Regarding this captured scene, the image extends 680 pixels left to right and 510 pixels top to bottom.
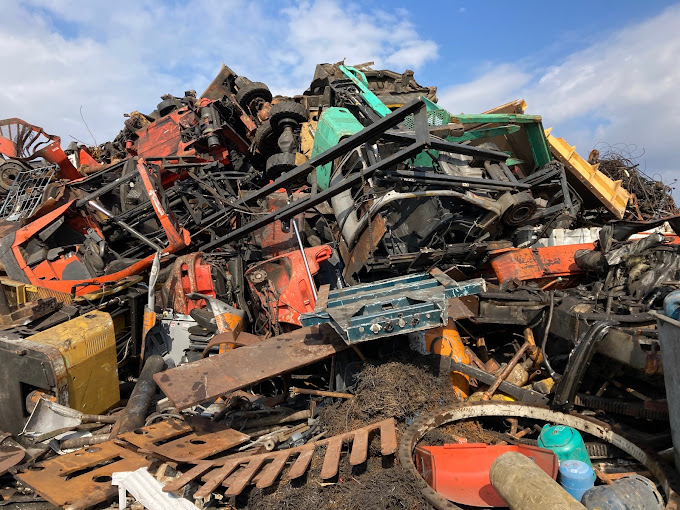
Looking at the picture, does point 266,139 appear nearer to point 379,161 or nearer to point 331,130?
point 331,130

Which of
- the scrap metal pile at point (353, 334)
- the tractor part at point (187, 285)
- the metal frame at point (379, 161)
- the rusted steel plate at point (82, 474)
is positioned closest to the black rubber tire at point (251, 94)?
the scrap metal pile at point (353, 334)

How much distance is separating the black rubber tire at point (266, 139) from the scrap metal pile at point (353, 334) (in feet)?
6.13

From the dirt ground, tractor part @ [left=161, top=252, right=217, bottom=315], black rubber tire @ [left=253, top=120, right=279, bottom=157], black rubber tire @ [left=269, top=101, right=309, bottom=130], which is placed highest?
black rubber tire @ [left=269, top=101, right=309, bottom=130]

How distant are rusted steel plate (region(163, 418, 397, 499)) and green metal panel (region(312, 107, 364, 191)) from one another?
3043 mm

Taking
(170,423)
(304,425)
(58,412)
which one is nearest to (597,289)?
(304,425)

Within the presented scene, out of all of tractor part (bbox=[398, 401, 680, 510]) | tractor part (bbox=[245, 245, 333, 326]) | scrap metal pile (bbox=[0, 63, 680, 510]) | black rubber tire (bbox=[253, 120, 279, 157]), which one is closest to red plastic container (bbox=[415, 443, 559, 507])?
scrap metal pile (bbox=[0, 63, 680, 510])

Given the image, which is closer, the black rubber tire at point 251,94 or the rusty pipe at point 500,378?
the rusty pipe at point 500,378

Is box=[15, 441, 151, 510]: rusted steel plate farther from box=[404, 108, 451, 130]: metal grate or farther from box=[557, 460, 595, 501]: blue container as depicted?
box=[404, 108, 451, 130]: metal grate

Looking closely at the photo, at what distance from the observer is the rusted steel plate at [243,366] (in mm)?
2635

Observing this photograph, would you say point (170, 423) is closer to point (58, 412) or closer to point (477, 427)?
point (58, 412)

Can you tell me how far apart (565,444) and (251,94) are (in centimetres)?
845

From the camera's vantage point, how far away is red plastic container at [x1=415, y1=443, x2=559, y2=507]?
2076 mm

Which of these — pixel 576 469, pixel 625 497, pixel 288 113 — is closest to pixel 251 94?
pixel 288 113

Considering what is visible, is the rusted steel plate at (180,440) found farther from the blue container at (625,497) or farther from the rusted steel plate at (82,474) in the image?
the blue container at (625,497)
